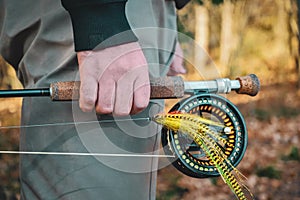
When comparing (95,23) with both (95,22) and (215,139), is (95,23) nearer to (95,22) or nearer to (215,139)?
(95,22)

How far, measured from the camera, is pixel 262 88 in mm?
8930

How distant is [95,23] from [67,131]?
0.27 metres

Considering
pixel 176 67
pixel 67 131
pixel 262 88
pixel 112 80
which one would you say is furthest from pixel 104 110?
pixel 262 88

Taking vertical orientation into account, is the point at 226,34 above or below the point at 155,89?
below

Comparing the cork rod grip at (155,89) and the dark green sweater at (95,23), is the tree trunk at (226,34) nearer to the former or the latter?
the cork rod grip at (155,89)

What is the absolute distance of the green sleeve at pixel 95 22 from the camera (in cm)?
119

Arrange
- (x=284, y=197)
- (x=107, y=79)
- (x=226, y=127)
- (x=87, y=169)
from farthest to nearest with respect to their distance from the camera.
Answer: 1. (x=284, y=197)
2. (x=226, y=127)
3. (x=87, y=169)
4. (x=107, y=79)

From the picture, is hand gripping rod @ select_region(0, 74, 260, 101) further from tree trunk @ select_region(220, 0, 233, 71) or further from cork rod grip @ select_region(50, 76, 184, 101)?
tree trunk @ select_region(220, 0, 233, 71)

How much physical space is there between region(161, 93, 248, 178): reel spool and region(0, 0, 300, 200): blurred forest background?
0.12 meters

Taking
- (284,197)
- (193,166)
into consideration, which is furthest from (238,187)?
(284,197)

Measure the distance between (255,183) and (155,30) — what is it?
3072 mm

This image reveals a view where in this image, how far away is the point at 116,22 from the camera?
1.21 meters

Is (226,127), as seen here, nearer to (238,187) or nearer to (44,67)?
(238,187)

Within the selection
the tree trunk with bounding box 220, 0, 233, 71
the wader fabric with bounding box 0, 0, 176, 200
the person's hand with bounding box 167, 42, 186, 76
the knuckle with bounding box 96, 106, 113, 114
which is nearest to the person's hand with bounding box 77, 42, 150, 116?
the knuckle with bounding box 96, 106, 113, 114
